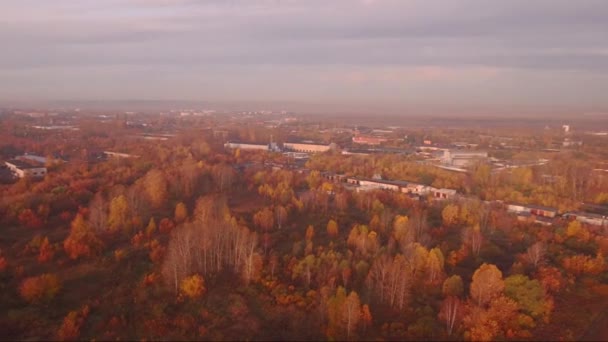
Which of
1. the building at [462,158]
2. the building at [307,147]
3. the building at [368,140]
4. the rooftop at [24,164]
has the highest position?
the building at [462,158]

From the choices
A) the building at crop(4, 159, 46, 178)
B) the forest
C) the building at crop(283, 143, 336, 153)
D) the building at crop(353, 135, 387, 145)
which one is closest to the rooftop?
the building at crop(4, 159, 46, 178)

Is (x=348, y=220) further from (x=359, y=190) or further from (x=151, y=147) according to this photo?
(x=151, y=147)

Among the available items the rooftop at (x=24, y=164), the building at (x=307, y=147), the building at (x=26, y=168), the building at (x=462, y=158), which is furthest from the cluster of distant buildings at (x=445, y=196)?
the rooftop at (x=24, y=164)

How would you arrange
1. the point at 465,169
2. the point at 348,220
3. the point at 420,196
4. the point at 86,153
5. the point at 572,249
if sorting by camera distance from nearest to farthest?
the point at 572,249
the point at 348,220
the point at 420,196
the point at 465,169
the point at 86,153

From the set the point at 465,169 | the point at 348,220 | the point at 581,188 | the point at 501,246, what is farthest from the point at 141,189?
the point at 581,188

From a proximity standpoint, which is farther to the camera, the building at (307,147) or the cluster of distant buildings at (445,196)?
the building at (307,147)

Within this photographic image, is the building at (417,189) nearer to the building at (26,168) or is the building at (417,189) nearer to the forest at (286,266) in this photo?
the forest at (286,266)
